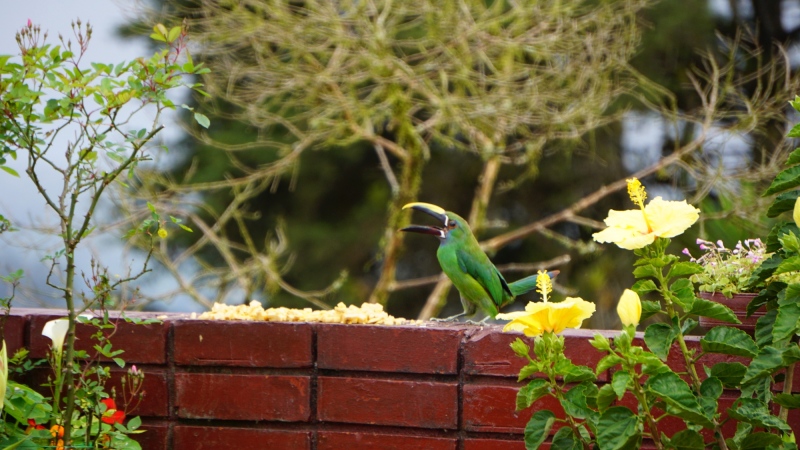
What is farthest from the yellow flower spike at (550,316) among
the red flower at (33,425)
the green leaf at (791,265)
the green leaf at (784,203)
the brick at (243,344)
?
the red flower at (33,425)

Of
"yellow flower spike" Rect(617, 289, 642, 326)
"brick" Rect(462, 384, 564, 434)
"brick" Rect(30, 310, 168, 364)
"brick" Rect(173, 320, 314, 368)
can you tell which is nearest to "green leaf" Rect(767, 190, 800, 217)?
"yellow flower spike" Rect(617, 289, 642, 326)

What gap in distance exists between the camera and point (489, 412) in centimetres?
198

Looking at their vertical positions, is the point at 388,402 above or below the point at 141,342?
below

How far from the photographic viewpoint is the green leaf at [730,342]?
1.52m

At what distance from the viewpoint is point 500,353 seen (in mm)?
1975

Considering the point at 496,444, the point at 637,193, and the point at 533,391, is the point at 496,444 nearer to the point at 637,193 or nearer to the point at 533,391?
the point at 533,391

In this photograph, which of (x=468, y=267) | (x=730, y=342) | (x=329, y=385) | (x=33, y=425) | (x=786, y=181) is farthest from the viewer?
(x=468, y=267)

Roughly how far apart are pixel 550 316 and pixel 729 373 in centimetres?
35

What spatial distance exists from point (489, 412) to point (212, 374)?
655mm

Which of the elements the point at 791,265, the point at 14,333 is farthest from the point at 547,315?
the point at 14,333

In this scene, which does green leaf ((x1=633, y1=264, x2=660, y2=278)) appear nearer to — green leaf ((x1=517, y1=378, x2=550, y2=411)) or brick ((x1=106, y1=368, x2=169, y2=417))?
green leaf ((x1=517, y1=378, x2=550, y2=411))

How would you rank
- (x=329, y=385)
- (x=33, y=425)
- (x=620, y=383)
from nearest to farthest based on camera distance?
1. (x=620, y=383)
2. (x=33, y=425)
3. (x=329, y=385)

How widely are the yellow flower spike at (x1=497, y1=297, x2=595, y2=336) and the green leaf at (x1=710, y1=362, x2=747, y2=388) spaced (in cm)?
26

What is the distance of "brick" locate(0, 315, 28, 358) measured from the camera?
7.39 ft
